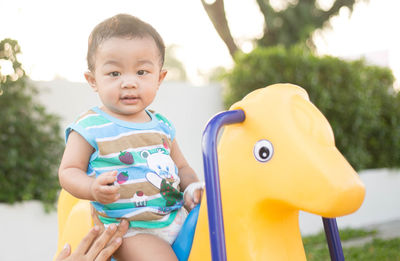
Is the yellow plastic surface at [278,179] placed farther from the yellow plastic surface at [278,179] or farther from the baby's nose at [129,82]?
the baby's nose at [129,82]

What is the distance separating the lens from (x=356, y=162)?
24.0 ft

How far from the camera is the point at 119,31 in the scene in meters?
1.76

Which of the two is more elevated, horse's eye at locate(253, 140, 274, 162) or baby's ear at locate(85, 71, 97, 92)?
baby's ear at locate(85, 71, 97, 92)

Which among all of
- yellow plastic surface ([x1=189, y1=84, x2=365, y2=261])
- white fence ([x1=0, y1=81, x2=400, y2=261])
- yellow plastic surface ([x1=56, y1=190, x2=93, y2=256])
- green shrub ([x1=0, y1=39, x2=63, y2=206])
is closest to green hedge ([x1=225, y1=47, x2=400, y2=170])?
white fence ([x1=0, y1=81, x2=400, y2=261])

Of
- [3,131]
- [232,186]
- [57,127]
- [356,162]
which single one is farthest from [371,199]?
[232,186]

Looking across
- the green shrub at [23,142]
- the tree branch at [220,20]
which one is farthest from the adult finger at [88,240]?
the tree branch at [220,20]

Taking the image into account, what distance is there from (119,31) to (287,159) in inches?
32.4

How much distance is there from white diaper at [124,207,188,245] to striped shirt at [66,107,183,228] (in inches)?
0.8

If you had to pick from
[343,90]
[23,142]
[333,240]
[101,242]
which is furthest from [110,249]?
[343,90]

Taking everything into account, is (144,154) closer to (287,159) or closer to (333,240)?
(287,159)

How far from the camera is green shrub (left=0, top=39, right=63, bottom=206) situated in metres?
4.61

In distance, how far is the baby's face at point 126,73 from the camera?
1.74 meters

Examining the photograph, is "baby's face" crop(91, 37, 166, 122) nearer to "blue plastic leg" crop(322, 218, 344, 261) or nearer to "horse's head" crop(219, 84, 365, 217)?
"horse's head" crop(219, 84, 365, 217)

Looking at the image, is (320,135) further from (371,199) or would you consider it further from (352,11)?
(352,11)
